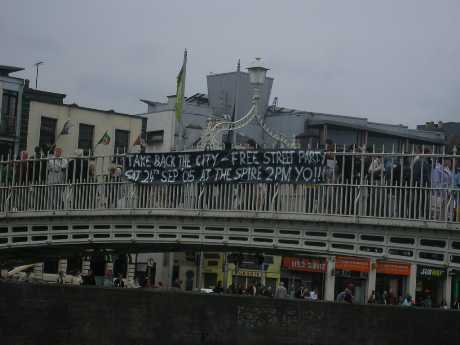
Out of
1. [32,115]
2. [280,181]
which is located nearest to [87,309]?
[280,181]

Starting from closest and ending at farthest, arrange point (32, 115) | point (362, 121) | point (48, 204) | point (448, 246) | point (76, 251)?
1. point (448, 246)
2. point (48, 204)
3. point (76, 251)
4. point (32, 115)
5. point (362, 121)

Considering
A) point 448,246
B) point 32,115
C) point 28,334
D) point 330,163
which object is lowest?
point 28,334

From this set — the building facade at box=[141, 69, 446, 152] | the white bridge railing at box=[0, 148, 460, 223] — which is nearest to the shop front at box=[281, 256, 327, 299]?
the building facade at box=[141, 69, 446, 152]

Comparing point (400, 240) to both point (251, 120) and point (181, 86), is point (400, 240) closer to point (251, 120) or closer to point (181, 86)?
point (251, 120)

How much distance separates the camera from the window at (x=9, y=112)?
5966cm

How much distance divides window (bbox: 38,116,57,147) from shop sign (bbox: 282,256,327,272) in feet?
53.6

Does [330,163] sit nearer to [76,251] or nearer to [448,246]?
[448,246]

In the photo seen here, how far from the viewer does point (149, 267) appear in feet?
209

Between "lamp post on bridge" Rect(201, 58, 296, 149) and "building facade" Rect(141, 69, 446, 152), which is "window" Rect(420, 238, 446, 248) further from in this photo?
"building facade" Rect(141, 69, 446, 152)

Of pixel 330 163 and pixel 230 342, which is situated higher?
pixel 330 163

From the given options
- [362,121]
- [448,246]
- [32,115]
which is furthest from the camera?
[362,121]

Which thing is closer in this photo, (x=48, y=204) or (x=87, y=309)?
(x=87, y=309)

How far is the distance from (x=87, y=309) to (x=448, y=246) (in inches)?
401

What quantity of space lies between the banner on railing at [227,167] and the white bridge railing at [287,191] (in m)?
0.21
